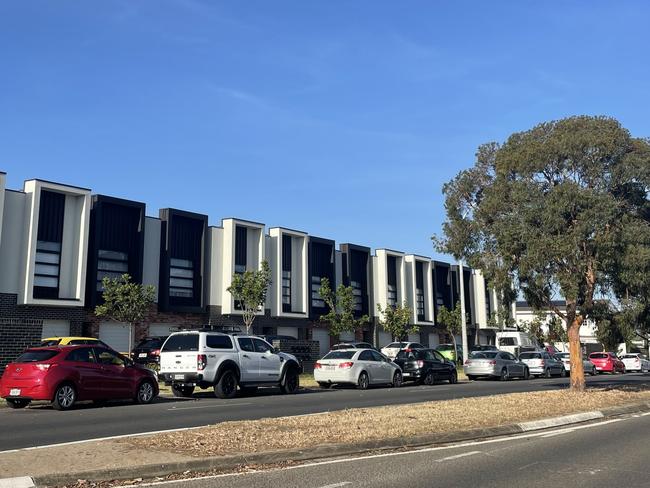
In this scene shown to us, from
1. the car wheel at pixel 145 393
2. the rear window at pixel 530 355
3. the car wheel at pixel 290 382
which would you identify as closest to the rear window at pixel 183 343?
the car wheel at pixel 145 393

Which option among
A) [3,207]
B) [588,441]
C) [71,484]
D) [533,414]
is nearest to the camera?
[71,484]

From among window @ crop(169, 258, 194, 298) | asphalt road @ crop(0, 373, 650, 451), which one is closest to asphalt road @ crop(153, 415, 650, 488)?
asphalt road @ crop(0, 373, 650, 451)

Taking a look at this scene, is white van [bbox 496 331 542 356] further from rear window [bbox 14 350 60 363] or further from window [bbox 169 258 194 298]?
rear window [bbox 14 350 60 363]

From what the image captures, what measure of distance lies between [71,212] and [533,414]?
24.4 metres

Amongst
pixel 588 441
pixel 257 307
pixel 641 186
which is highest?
pixel 641 186

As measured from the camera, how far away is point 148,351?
1057 inches

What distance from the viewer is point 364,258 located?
48375 millimetres

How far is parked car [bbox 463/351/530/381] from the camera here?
105 feet

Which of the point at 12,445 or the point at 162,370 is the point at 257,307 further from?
the point at 12,445

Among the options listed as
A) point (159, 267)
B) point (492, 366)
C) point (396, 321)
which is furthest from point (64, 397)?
point (396, 321)

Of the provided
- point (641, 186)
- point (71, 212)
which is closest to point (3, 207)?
point (71, 212)

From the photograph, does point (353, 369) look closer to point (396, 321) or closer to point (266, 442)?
point (266, 442)

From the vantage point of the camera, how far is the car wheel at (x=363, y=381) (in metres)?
25.0

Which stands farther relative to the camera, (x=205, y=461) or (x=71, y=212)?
(x=71, y=212)
